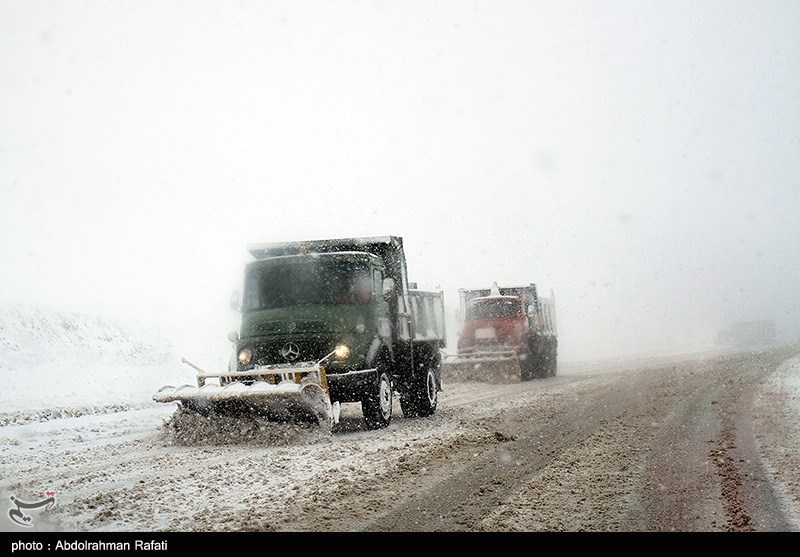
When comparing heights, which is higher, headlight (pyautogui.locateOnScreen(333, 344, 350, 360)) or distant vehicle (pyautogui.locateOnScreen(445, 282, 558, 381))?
headlight (pyautogui.locateOnScreen(333, 344, 350, 360))

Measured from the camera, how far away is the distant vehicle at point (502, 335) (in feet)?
70.2

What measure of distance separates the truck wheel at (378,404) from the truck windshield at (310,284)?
50.7 inches

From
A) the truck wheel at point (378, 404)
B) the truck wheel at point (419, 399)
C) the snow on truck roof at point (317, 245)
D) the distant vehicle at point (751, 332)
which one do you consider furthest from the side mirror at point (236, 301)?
the distant vehicle at point (751, 332)

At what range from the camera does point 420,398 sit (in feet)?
39.8

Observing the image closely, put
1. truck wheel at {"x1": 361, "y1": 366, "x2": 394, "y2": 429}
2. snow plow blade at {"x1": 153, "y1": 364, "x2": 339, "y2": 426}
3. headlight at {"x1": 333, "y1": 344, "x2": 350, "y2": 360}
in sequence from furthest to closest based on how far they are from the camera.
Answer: truck wheel at {"x1": 361, "y1": 366, "x2": 394, "y2": 429}, headlight at {"x1": 333, "y1": 344, "x2": 350, "y2": 360}, snow plow blade at {"x1": 153, "y1": 364, "x2": 339, "y2": 426}

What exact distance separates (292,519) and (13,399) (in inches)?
497

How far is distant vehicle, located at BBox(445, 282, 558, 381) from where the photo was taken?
21.4m

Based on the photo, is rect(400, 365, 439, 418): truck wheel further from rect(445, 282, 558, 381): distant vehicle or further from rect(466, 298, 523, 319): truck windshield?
rect(466, 298, 523, 319): truck windshield

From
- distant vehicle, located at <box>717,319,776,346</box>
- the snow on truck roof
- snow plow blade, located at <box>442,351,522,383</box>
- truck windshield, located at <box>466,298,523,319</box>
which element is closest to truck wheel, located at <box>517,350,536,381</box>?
snow plow blade, located at <box>442,351,522,383</box>

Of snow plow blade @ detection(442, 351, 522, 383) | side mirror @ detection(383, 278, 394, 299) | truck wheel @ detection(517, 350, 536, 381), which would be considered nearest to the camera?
side mirror @ detection(383, 278, 394, 299)

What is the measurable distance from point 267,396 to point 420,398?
396cm

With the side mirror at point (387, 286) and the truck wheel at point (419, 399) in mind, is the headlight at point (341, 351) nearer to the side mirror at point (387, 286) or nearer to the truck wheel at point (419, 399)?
the side mirror at point (387, 286)
